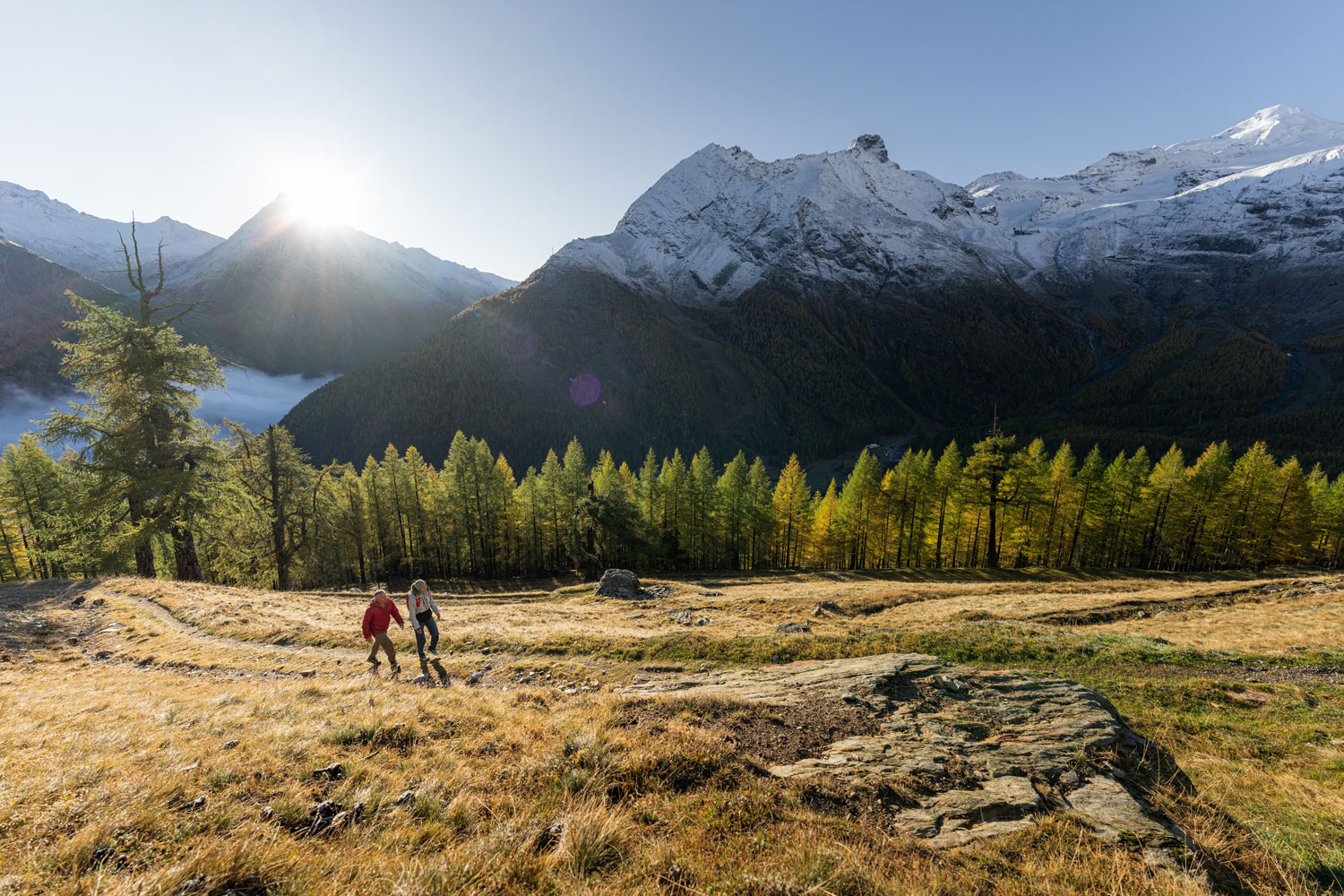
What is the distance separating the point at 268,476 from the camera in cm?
3145

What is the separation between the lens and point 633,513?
4753 cm

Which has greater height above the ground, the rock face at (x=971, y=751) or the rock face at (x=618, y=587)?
the rock face at (x=971, y=751)

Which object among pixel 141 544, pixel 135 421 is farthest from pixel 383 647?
pixel 141 544

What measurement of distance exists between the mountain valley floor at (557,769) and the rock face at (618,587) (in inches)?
601

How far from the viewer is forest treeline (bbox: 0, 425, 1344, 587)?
43250 mm

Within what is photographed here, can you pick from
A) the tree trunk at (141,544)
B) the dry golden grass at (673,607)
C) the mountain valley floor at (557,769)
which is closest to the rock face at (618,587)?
the dry golden grass at (673,607)

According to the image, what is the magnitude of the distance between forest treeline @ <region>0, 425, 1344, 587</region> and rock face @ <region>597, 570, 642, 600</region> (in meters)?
13.5

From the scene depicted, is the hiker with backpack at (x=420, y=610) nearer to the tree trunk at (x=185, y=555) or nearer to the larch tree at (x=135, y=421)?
the larch tree at (x=135, y=421)

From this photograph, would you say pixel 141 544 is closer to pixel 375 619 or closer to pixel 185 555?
pixel 185 555

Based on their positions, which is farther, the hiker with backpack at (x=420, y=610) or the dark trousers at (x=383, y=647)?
the hiker with backpack at (x=420, y=610)

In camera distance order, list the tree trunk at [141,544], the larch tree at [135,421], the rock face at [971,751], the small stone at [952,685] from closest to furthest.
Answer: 1. the rock face at [971,751]
2. the small stone at [952,685]
3. the larch tree at [135,421]
4. the tree trunk at [141,544]

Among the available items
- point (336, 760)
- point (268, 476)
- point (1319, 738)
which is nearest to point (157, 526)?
point (268, 476)

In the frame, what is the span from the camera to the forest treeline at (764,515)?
1703 inches

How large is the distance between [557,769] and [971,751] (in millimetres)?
6772
